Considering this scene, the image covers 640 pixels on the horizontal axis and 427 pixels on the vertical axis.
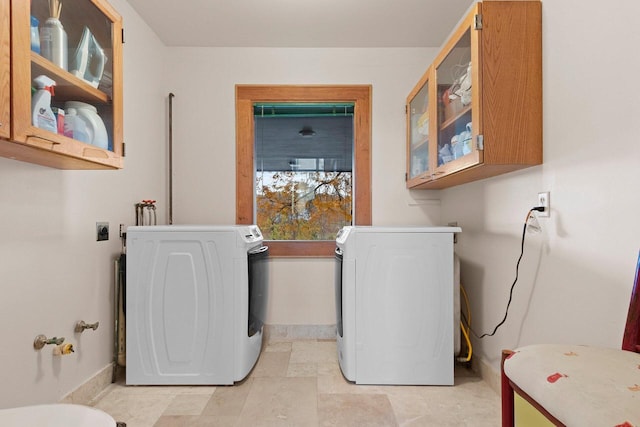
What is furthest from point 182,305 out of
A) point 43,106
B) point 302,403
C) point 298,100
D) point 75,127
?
point 298,100

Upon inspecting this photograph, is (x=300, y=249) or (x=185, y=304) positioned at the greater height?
(x=300, y=249)

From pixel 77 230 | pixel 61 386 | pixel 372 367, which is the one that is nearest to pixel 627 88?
pixel 372 367

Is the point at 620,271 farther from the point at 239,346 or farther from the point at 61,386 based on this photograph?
the point at 61,386

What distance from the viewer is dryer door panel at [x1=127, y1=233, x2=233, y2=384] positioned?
2.00 meters

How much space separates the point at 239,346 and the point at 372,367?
Result: 757mm

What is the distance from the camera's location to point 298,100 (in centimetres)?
288

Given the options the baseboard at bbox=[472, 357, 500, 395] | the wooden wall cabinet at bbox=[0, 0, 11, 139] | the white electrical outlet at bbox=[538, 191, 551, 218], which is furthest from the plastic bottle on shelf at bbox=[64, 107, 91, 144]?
the baseboard at bbox=[472, 357, 500, 395]

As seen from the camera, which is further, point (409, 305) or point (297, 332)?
point (297, 332)

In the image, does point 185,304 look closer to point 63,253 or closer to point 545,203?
point 63,253

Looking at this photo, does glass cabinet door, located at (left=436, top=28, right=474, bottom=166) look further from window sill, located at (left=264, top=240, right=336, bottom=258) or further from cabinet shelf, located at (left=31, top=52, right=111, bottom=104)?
cabinet shelf, located at (left=31, top=52, right=111, bottom=104)

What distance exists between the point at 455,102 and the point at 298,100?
53.4 inches

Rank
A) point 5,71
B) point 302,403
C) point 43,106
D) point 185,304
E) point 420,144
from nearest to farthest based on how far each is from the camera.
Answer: point 5,71, point 43,106, point 302,403, point 185,304, point 420,144

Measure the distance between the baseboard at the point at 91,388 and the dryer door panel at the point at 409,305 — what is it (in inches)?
56.0

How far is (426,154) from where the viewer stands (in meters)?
2.36
